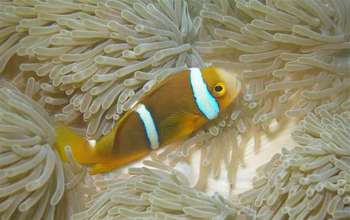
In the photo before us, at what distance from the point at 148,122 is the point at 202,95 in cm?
17

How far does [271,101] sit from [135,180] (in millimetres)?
444

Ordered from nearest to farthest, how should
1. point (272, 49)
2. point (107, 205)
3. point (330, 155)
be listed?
1. point (330, 155)
2. point (107, 205)
3. point (272, 49)

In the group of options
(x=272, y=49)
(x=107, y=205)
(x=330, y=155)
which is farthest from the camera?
(x=272, y=49)

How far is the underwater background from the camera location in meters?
1.34

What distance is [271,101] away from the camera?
1.47 metres

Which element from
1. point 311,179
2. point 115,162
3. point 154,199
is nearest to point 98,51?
point 115,162

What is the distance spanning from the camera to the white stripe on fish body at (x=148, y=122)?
1410 millimetres

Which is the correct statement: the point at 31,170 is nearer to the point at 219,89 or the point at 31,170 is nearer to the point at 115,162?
the point at 115,162

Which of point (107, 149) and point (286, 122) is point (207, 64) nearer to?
point (286, 122)

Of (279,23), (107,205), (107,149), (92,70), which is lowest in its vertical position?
(107,205)

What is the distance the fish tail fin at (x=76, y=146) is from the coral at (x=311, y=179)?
43 cm

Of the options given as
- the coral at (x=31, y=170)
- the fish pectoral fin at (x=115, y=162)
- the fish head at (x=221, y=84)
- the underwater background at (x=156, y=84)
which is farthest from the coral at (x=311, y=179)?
the coral at (x=31, y=170)

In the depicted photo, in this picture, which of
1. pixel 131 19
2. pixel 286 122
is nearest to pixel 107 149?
pixel 131 19

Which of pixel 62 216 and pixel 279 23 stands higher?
pixel 279 23
